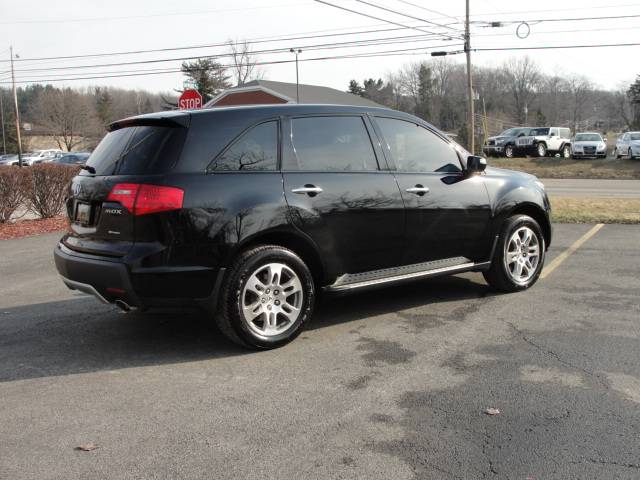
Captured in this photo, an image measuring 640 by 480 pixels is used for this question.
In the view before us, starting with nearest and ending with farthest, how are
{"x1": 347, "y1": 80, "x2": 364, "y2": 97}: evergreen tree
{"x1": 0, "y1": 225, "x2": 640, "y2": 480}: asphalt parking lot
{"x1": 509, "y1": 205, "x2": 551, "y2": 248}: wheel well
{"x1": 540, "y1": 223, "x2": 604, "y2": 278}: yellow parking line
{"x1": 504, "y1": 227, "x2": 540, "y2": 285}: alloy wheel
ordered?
1. {"x1": 0, "y1": 225, "x2": 640, "y2": 480}: asphalt parking lot
2. {"x1": 504, "y1": 227, "x2": 540, "y2": 285}: alloy wheel
3. {"x1": 509, "y1": 205, "x2": 551, "y2": 248}: wheel well
4. {"x1": 540, "y1": 223, "x2": 604, "y2": 278}: yellow parking line
5. {"x1": 347, "y1": 80, "x2": 364, "y2": 97}: evergreen tree

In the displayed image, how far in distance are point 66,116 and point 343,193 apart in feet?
277

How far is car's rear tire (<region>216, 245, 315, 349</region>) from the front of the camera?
441 centimetres

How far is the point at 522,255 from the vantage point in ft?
20.7

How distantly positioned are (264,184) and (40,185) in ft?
32.8

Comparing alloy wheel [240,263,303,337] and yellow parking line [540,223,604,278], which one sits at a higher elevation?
alloy wheel [240,263,303,337]

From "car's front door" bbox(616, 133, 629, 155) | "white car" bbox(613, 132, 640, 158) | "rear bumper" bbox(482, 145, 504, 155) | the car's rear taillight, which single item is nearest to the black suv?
the car's rear taillight

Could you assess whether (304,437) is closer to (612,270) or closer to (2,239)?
(612,270)

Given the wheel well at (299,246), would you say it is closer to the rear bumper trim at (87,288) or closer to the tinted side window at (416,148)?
the rear bumper trim at (87,288)

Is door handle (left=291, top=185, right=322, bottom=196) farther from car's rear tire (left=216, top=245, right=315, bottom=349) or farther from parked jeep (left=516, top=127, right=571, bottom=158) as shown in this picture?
parked jeep (left=516, top=127, right=571, bottom=158)

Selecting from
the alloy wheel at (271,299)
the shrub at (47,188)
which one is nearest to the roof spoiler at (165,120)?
the alloy wheel at (271,299)

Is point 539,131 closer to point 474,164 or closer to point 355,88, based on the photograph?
point 474,164

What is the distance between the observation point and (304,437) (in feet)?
10.6

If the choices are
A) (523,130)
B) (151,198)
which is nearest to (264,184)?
(151,198)

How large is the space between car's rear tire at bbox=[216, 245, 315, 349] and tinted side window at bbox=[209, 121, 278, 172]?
2.00 ft
